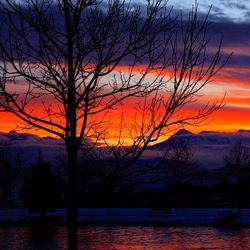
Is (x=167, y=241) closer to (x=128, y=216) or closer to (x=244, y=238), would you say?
(x=244, y=238)

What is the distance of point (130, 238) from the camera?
2597 cm

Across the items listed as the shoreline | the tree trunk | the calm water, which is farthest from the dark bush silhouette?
the tree trunk

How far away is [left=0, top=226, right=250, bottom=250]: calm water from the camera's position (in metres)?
22.3

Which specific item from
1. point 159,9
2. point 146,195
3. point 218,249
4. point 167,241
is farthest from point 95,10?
point 146,195

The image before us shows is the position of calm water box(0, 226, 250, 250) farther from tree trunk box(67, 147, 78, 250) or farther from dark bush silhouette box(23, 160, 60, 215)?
tree trunk box(67, 147, 78, 250)

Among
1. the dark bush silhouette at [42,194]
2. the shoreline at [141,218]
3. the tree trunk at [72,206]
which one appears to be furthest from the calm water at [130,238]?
the tree trunk at [72,206]

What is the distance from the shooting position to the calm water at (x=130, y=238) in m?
22.3

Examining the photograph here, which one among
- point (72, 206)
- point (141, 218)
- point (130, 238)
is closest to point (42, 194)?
point (141, 218)

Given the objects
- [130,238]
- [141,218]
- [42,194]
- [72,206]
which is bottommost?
[130,238]

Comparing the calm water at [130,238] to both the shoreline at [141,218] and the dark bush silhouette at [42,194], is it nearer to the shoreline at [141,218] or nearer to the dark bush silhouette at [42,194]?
the shoreline at [141,218]

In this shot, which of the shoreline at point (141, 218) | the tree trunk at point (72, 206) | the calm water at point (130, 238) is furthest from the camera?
the shoreline at point (141, 218)

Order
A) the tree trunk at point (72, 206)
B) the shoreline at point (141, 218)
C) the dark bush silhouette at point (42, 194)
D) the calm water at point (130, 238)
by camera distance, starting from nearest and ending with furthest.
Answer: the tree trunk at point (72, 206), the calm water at point (130, 238), the shoreline at point (141, 218), the dark bush silhouette at point (42, 194)

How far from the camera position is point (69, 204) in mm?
5828

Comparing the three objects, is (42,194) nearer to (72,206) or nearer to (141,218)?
(141,218)
